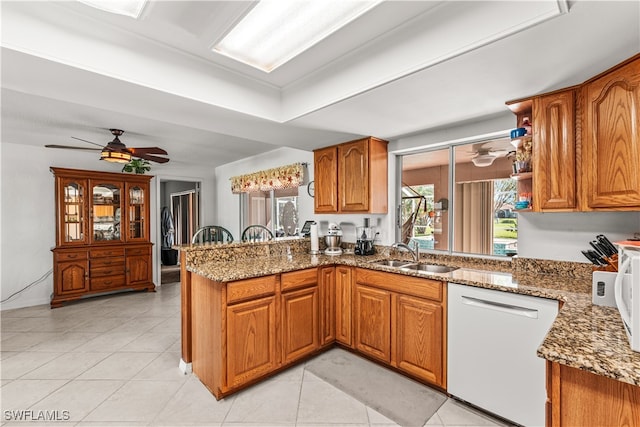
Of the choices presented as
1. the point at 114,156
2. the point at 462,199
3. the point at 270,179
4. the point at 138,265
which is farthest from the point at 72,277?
the point at 462,199

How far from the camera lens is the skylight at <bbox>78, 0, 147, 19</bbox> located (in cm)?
138

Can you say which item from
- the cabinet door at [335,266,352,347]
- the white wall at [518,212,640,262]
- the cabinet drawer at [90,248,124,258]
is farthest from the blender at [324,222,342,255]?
the cabinet drawer at [90,248,124,258]

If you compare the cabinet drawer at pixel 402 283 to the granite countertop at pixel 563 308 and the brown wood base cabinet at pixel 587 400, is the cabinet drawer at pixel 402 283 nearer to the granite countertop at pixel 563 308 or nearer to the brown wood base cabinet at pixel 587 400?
the granite countertop at pixel 563 308

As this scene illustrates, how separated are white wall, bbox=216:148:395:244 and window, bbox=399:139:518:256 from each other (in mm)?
191

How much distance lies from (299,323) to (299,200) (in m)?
1.99

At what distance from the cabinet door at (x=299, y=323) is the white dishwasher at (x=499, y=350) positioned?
1.09 meters

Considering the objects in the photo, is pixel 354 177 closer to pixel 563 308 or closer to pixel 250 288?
pixel 250 288

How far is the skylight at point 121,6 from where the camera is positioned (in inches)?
54.4

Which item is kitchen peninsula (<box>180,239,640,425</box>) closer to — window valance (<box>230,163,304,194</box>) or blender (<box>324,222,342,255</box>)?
blender (<box>324,222,342,255</box>)

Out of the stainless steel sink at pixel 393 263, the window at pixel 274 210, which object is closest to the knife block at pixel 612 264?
the stainless steel sink at pixel 393 263

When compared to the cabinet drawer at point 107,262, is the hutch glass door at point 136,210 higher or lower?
higher

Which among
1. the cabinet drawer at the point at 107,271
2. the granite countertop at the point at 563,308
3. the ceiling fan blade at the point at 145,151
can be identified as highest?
the ceiling fan blade at the point at 145,151

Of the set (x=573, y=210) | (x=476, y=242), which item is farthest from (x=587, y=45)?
(x=476, y=242)

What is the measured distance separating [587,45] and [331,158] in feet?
7.26
